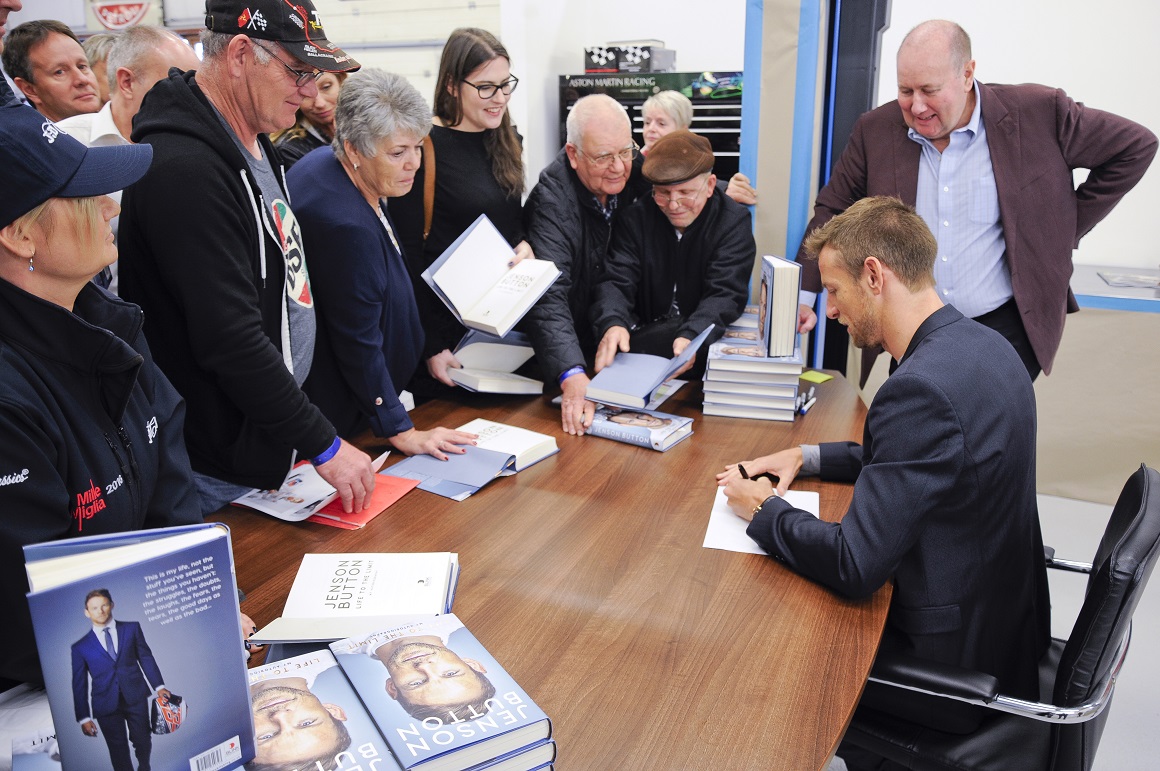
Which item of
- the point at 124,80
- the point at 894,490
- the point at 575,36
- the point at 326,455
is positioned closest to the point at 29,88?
the point at 124,80

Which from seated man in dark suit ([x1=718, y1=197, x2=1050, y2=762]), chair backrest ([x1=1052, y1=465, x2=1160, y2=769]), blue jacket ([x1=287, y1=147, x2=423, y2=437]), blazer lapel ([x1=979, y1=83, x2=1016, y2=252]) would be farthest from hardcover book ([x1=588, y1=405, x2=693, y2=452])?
blazer lapel ([x1=979, y1=83, x2=1016, y2=252])

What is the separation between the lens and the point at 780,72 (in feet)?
9.41

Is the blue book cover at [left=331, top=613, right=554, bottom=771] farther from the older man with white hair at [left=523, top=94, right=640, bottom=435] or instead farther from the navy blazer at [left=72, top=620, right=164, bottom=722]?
the older man with white hair at [left=523, top=94, right=640, bottom=435]

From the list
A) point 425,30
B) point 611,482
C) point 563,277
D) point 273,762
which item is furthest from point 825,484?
point 425,30

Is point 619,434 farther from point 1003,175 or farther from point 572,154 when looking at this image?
point 1003,175

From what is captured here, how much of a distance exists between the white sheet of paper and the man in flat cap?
0.79 meters

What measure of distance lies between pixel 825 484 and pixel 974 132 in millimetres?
1460

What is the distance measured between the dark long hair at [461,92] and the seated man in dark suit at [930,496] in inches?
49.6

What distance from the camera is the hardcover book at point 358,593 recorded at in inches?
52.6

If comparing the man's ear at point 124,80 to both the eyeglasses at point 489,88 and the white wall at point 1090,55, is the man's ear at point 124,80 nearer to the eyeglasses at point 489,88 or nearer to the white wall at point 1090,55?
the eyeglasses at point 489,88

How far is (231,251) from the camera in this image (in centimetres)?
160

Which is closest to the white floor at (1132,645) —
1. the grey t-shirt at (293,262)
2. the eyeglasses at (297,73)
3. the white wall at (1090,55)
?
the white wall at (1090,55)

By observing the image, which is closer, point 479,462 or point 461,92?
point 479,462

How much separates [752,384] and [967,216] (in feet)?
3.34
